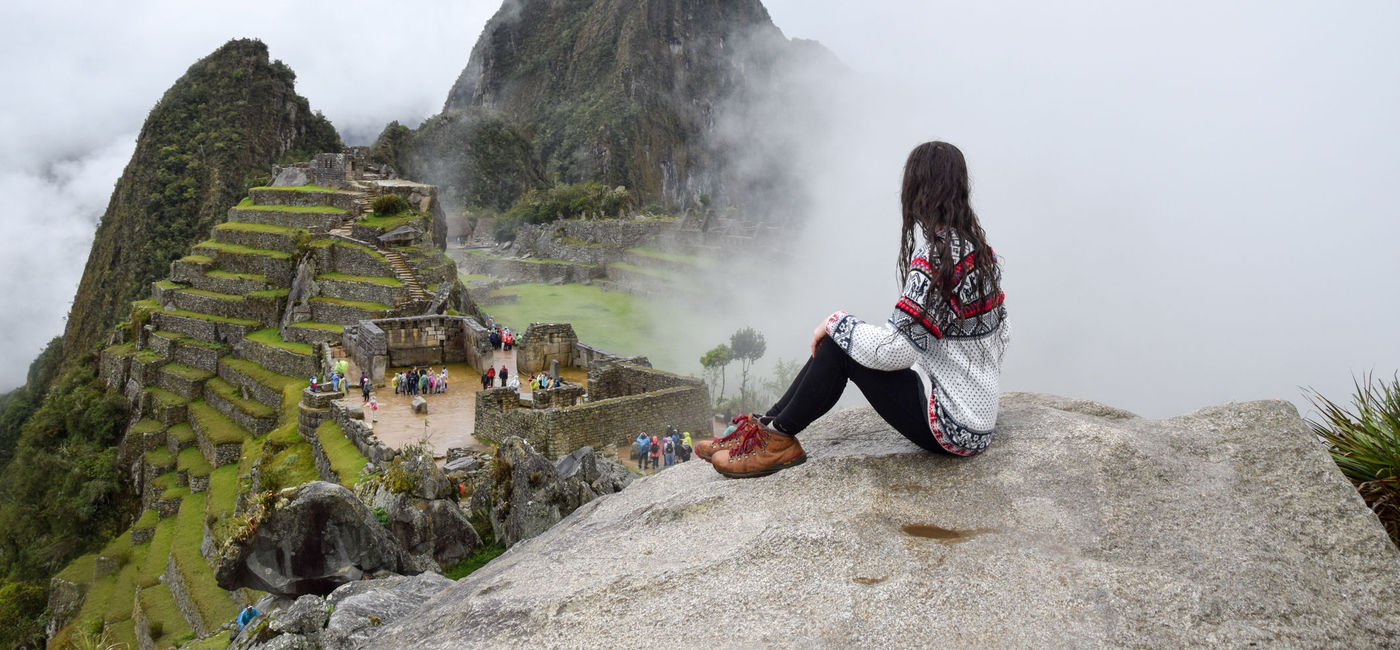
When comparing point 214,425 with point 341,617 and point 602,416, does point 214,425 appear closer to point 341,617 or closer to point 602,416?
point 602,416

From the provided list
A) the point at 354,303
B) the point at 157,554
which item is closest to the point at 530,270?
the point at 354,303

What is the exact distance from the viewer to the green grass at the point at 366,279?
101ft

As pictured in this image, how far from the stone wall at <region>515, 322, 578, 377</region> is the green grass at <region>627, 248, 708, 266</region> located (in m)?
37.9

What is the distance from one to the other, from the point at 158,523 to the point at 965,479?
86.9 ft

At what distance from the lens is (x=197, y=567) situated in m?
19.1

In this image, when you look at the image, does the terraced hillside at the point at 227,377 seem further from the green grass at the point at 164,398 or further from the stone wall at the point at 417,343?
the stone wall at the point at 417,343

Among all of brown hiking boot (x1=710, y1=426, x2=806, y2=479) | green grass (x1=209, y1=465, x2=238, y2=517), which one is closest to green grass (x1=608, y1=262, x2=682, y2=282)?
green grass (x1=209, y1=465, x2=238, y2=517)

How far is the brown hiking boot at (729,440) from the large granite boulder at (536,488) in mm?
5295

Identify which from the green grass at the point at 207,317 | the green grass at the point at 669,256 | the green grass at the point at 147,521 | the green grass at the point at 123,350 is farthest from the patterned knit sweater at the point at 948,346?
the green grass at the point at 669,256

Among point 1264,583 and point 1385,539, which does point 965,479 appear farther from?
point 1385,539

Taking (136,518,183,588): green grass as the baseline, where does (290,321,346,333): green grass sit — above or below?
above

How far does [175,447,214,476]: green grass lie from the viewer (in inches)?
1020

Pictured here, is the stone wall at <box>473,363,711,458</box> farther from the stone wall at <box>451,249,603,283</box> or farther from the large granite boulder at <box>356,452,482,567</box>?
the stone wall at <box>451,249,603,283</box>

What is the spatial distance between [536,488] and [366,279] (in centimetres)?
2318
